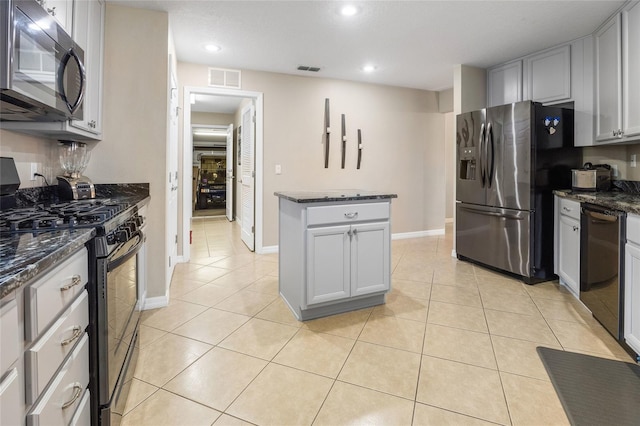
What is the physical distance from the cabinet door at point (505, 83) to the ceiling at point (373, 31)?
14 centimetres

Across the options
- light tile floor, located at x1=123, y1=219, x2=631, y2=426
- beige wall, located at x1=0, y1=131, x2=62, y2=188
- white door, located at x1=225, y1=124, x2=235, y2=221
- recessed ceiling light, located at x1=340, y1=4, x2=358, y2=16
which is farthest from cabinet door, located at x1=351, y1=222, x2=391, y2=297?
white door, located at x1=225, y1=124, x2=235, y2=221

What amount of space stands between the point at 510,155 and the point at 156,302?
3.52 meters

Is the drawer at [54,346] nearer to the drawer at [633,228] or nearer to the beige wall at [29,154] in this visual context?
the beige wall at [29,154]

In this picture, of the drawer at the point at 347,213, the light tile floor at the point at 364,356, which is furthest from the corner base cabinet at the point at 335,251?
the light tile floor at the point at 364,356

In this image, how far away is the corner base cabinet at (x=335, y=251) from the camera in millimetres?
2275

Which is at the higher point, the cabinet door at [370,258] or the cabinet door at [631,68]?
the cabinet door at [631,68]

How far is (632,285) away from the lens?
1.84 metres

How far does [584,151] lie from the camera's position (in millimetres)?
3396

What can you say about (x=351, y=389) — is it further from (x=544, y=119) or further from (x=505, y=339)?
(x=544, y=119)

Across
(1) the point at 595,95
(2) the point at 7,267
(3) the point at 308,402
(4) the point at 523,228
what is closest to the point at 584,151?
(1) the point at 595,95

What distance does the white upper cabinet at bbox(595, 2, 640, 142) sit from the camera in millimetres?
2520

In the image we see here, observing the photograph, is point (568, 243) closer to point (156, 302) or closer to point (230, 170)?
point (156, 302)

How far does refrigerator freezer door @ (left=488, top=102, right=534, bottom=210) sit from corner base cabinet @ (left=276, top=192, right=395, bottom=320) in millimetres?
1591

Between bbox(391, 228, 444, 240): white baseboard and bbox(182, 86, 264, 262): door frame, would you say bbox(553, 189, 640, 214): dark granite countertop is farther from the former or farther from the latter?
bbox(182, 86, 264, 262): door frame
